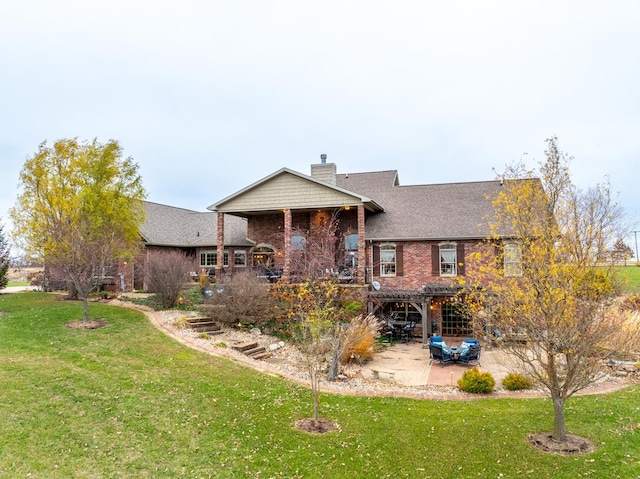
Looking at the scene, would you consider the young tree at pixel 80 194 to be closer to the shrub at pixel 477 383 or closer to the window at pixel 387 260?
the window at pixel 387 260

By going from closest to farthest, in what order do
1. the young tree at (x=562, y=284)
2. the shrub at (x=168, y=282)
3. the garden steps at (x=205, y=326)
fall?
the young tree at (x=562, y=284)
the garden steps at (x=205, y=326)
the shrub at (x=168, y=282)

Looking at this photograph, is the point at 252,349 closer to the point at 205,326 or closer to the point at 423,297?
the point at 205,326

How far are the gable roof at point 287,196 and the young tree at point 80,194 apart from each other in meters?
4.19

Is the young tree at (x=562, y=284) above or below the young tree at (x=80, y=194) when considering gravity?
below

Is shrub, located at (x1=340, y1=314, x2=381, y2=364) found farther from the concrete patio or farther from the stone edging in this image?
the stone edging

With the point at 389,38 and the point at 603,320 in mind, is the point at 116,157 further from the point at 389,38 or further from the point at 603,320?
the point at 603,320

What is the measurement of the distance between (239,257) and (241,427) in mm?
17430

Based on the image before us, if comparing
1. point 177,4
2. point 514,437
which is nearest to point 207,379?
point 514,437

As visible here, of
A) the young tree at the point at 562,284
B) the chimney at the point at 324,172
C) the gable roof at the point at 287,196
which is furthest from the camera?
the chimney at the point at 324,172

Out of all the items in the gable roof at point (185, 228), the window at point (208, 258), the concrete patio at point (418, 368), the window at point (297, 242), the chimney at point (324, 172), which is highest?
the chimney at point (324, 172)

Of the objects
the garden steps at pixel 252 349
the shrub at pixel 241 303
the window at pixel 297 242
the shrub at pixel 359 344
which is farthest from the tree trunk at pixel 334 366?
the window at pixel 297 242

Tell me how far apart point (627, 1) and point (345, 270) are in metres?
13.6

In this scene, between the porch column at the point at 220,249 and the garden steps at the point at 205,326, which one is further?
the porch column at the point at 220,249

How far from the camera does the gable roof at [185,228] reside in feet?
80.5
